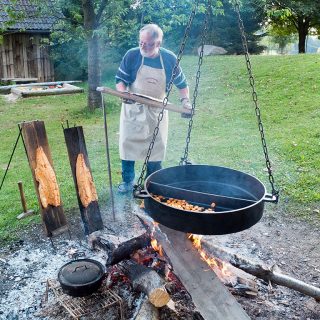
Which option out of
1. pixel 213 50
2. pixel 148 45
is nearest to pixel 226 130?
pixel 148 45

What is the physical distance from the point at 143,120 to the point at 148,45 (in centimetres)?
91

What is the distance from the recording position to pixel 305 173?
19.5ft

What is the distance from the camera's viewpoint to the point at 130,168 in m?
5.37

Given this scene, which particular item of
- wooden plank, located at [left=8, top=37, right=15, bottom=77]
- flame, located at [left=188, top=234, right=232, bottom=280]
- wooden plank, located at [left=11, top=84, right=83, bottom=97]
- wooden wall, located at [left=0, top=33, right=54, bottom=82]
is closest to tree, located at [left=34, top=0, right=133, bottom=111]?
wooden plank, located at [left=11, top=84, right=83, bottom=97]

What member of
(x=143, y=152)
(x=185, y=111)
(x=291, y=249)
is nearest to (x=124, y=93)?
(x=185, y=111)

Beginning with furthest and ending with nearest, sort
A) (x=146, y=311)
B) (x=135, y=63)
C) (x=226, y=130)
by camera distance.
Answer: (x=226, y=130) < (x=135, y=63) < (x=146, y=311)

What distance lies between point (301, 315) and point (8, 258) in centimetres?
277

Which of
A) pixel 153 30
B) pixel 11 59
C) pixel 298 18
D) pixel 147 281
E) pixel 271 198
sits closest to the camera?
pixel 271 198

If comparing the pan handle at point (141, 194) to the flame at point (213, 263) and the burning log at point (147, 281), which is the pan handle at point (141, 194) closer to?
the burning log at point (147, 281)

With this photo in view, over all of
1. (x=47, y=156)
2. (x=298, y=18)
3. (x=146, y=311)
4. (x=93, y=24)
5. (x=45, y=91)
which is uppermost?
(x=298, y=18)

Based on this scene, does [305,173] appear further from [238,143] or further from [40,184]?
[40,184]

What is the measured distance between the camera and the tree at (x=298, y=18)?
792 inches

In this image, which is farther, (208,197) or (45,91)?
(45,91)

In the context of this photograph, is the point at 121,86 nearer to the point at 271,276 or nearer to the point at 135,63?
the point at 135,63
